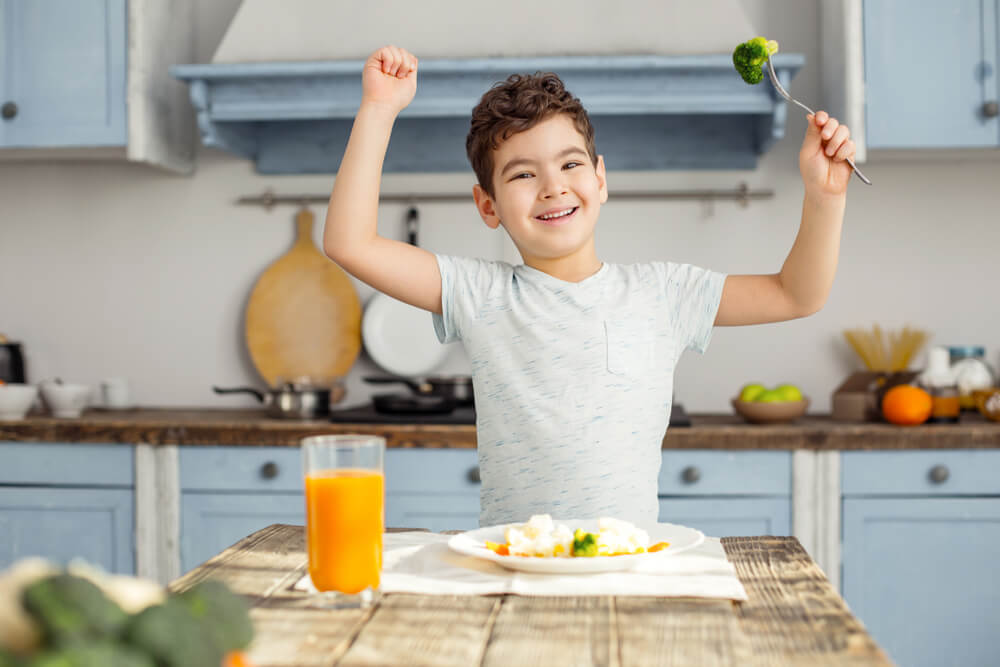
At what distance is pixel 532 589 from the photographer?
0.72 metres

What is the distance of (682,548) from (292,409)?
1.66 meters

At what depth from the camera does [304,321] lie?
268cm

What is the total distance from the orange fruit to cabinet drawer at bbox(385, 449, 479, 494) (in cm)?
98

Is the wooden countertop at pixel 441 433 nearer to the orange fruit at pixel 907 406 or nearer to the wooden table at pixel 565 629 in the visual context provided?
the orange fruit at pixel 907 406

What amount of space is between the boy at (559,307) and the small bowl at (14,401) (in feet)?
A: 5.30

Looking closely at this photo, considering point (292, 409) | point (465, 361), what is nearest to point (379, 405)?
point (292, 409)

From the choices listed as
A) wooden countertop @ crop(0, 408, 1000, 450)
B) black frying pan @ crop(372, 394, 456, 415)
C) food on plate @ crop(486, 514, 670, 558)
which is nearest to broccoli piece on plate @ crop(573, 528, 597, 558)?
food on plate @ crop(486, 514, 670, 558)

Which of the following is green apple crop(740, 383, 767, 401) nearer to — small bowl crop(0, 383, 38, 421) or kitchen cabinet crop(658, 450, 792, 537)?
kitchen cabinet crop(658, 450, 792, 537)

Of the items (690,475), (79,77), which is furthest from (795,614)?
(79,77)

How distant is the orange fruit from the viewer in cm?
211

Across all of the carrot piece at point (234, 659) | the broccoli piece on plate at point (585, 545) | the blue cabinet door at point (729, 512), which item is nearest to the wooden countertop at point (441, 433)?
the blue cabinet door at point (729, 512)

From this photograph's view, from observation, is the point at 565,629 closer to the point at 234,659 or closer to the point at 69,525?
the point at 234,659

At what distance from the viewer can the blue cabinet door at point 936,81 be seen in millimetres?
2271

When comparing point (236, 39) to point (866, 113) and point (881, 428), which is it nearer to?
point (866, 113)
